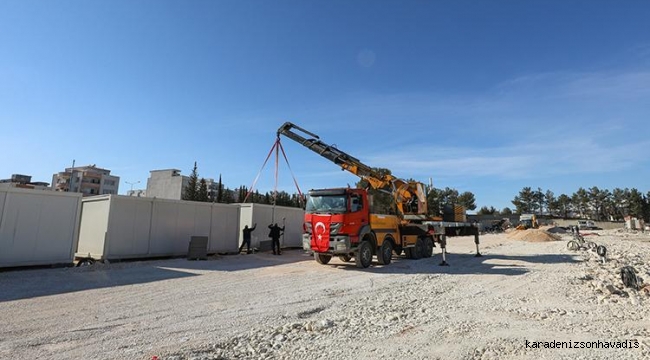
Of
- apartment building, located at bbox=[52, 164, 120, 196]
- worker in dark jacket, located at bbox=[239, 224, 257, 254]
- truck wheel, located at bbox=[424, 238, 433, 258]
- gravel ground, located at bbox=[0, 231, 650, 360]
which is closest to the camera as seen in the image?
gravel ground, located at bbox=[0, 231, 650, 360]

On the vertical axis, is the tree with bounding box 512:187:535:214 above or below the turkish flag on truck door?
above

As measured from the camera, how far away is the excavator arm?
1730 cm

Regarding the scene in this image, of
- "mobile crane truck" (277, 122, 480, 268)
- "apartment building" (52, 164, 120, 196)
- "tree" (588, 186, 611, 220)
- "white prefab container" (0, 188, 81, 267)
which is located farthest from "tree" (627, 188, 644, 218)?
"apartment building" (52, 164, 120, 196)

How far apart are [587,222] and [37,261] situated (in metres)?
86.4

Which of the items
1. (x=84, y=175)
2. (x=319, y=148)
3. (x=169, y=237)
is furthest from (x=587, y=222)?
(x=84, y=175)

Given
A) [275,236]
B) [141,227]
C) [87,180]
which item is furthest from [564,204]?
[87,180]

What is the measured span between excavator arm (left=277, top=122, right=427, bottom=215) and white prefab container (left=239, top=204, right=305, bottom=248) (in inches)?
186

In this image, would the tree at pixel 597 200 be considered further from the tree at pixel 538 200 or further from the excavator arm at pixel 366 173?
the excavator arm at pixel 366 173

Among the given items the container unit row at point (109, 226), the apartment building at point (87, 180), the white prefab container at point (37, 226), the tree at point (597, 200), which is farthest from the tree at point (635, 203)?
the apartment building at point (87, 180)

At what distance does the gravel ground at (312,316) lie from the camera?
496cm

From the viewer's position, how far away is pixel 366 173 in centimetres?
1748

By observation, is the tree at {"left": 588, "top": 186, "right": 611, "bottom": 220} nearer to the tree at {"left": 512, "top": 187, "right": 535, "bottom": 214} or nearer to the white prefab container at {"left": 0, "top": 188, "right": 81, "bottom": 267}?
the tree at {"left": 512, "top": 187, "right": 535, "bottom": 214}

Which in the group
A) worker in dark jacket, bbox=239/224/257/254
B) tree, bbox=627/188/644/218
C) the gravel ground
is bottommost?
the gravel ground

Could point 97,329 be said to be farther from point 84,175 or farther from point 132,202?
point 84,175
